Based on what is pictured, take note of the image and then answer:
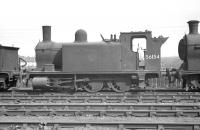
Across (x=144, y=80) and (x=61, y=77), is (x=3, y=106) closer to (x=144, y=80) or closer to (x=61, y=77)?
(x=61, y=77)

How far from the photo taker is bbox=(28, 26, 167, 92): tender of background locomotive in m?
14.2

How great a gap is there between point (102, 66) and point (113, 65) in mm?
563

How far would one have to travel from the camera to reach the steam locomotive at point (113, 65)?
14.2 m

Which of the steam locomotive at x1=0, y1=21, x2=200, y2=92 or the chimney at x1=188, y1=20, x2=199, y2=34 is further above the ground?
the chimney at x1=188, y1=20, x2=199, y2=34

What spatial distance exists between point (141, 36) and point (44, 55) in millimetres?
5311

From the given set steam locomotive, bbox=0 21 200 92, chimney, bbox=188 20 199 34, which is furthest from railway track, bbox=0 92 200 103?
chimney, bbox=188 20 199 34

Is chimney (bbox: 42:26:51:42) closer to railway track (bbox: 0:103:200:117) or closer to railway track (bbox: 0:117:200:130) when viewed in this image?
railway track (bbox: 0:103:200:117)

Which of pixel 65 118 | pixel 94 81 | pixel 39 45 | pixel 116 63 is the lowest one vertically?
pixel 65 118

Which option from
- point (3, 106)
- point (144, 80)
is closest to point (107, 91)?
point (144, 80)

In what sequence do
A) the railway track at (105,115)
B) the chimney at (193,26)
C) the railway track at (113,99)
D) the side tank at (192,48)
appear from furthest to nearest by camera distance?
1. the chimney at (193,26)
2. the side tank at (192,48)
3. the railway track at (113,99)
4. the railway track at (105,115)

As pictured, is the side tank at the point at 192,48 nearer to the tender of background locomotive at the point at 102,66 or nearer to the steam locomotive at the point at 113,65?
the steam locomotive at the point at 113,65

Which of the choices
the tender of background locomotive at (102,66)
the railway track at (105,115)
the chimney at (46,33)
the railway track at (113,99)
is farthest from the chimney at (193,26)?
the chimney at (46,33)

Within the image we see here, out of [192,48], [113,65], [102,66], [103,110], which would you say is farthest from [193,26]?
[103,110]

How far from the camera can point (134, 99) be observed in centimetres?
1188
